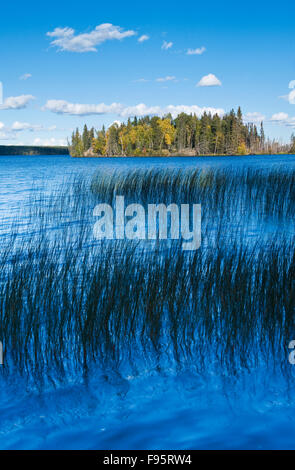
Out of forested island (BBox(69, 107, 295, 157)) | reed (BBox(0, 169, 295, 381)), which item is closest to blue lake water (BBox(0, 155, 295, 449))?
reed (BBox(0, 169, 295, 381))

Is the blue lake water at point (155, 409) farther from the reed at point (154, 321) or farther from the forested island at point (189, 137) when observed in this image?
the forested island at point (189, 137)

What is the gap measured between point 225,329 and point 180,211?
790cm

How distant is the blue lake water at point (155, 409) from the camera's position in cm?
282

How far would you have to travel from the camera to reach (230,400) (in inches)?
126

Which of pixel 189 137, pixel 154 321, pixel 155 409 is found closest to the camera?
pixel 155 409

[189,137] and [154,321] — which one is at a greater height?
[189,137]

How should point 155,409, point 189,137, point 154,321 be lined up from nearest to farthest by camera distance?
point 155,409 → point 154,321 → point 189,137

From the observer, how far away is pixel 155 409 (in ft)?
10.2

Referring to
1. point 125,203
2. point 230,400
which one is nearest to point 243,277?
point 230,400

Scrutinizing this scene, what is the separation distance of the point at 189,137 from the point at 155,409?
284ft

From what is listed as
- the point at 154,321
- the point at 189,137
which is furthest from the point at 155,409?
the point at 189,137

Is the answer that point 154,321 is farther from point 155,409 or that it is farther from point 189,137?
point 189,137

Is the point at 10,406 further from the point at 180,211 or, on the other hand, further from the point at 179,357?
the point at 180,211

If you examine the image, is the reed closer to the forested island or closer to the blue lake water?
the blue lake water
